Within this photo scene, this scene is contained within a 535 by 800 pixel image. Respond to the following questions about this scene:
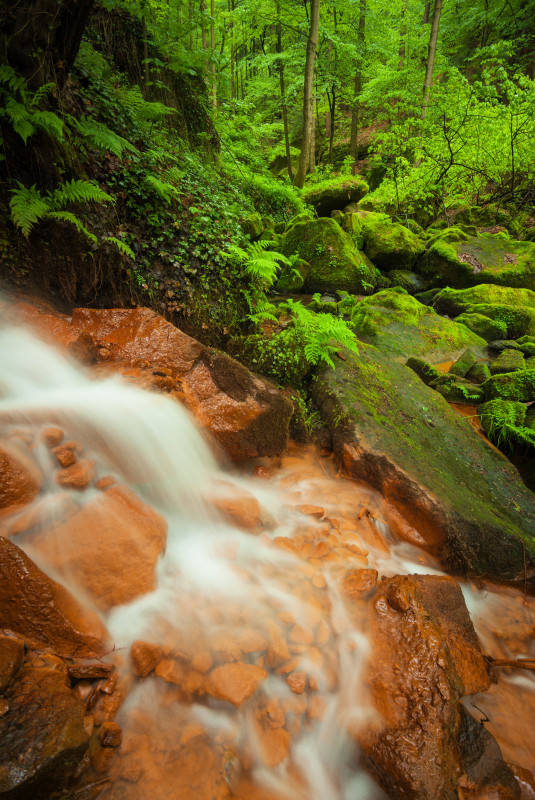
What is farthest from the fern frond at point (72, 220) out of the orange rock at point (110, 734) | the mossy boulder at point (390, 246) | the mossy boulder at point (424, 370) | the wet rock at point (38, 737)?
the mossy boulder at point (390, 246)

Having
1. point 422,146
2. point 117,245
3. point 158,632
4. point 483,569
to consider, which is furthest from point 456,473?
point 422,146

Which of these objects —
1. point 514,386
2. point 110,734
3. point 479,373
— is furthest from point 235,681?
point 479,373

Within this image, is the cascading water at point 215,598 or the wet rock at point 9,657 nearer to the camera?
the wet rock at point 9,657

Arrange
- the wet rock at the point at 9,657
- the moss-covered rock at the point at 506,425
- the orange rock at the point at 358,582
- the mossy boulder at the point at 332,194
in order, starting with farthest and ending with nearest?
1. the mossy boulder at the point at 332,194
2. the moss-covered rock at the point at 506,425
3. the orange rock at the point at 358,582
4. the wet rock at the point at 9,657

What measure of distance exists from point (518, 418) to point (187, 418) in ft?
15.1

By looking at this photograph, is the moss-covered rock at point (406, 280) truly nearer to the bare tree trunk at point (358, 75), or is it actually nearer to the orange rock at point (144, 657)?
the orange rock at point (144, 657)

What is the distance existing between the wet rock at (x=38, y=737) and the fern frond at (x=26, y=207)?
3.23 m

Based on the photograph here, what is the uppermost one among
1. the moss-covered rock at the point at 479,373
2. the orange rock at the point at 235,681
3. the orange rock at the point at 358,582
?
the moss-covered rock at the point at 479,373

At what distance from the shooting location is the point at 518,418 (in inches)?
207

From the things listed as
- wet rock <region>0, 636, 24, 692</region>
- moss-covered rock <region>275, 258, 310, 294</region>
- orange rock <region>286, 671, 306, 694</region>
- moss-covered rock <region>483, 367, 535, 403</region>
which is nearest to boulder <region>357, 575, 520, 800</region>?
orange rock <region>286, 671, 306, 694</region>

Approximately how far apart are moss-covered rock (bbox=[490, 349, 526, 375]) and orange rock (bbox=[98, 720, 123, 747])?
22.8 feet

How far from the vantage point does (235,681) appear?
7.26ft

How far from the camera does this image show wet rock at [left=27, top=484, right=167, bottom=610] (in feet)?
7.46

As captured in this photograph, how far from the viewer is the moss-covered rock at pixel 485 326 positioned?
338 inches
